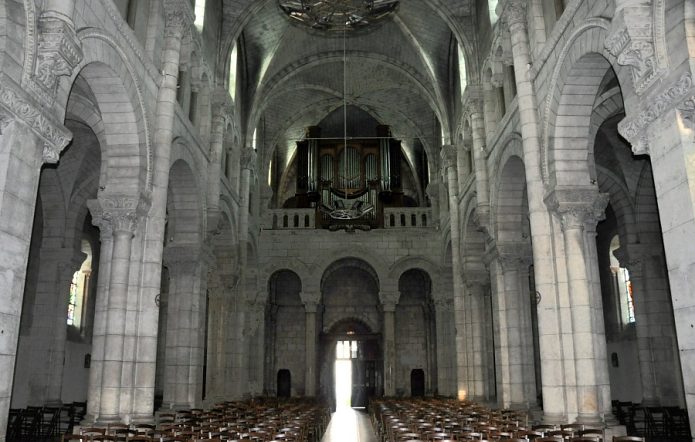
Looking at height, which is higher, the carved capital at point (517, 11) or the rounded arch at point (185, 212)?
the carved capital at point (517, 11)

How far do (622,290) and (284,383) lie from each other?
17.2 m

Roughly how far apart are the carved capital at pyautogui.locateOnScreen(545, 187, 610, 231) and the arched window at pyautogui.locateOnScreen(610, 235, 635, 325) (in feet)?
34.8

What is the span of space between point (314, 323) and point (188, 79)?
14457mm

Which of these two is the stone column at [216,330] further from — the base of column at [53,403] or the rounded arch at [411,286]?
the rounded arch at [411,286]

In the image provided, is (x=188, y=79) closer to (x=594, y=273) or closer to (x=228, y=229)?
(x=228, y=229)

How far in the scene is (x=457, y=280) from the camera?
24562 millimetres

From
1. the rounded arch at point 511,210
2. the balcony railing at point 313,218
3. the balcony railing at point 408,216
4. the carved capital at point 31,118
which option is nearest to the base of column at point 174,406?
the carved capital at point 31,118

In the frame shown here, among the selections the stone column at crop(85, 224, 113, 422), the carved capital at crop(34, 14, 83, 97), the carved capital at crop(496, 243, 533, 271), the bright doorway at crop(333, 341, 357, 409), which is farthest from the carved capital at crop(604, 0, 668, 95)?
the bright doorway at crop(333, 341, 357, 409)

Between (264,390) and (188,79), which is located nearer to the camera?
(188,79)

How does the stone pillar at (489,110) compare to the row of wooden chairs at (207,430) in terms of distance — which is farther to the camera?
the stone pillar at (489,110)

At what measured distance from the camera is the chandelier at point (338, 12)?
2256 centimetres

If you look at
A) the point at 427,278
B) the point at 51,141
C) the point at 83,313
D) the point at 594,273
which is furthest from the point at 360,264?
the point at 51,141

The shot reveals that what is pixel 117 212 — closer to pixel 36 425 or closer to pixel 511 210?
pixel 36 425

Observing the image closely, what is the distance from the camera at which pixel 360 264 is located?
31.6 meters
